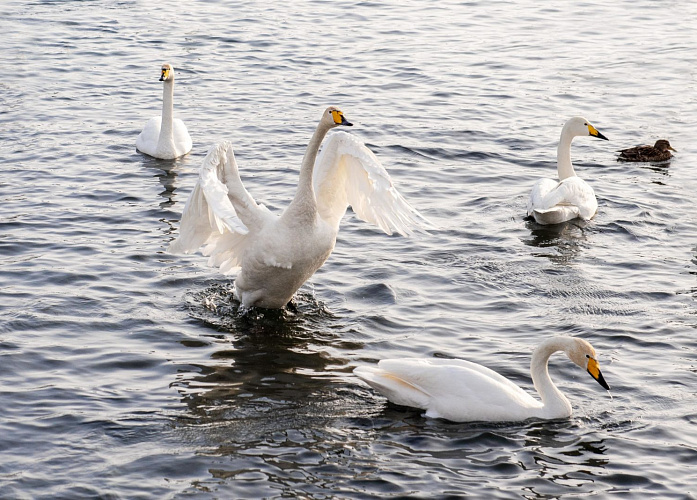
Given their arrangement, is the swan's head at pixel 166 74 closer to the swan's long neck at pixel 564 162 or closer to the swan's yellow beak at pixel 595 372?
the swan's long neck at pixel 564 162

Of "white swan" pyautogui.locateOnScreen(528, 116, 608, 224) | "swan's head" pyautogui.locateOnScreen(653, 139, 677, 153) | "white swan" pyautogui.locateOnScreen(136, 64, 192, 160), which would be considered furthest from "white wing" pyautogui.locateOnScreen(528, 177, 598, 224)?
"white swan" pyautogui.locateOnScreen(136, 64, 192, 160)

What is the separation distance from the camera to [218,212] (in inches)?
347

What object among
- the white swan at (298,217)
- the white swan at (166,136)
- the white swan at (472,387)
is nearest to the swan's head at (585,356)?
the white swan at (472,387)

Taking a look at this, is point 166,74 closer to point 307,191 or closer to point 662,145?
point 307,191

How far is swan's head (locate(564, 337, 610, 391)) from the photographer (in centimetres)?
893

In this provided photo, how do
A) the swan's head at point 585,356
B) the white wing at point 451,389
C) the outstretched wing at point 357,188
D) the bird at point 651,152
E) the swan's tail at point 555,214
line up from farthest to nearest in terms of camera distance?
the bird at point 651,152 → the swan's tail at point 555,214 → the outstretched wing at point 357,188 → the swan's head at point 585,356 → the white wing at point 451,389

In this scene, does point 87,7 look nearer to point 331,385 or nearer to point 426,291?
point 426,291

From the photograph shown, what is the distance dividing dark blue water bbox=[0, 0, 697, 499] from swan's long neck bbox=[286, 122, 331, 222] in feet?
4.15

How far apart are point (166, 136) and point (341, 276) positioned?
5.02 meters

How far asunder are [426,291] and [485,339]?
142 cm

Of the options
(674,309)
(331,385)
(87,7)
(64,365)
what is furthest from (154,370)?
(87,7)

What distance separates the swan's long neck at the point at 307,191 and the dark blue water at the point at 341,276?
4.15 feet

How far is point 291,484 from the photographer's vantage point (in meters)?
7.69

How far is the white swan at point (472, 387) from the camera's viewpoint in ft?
28.5
